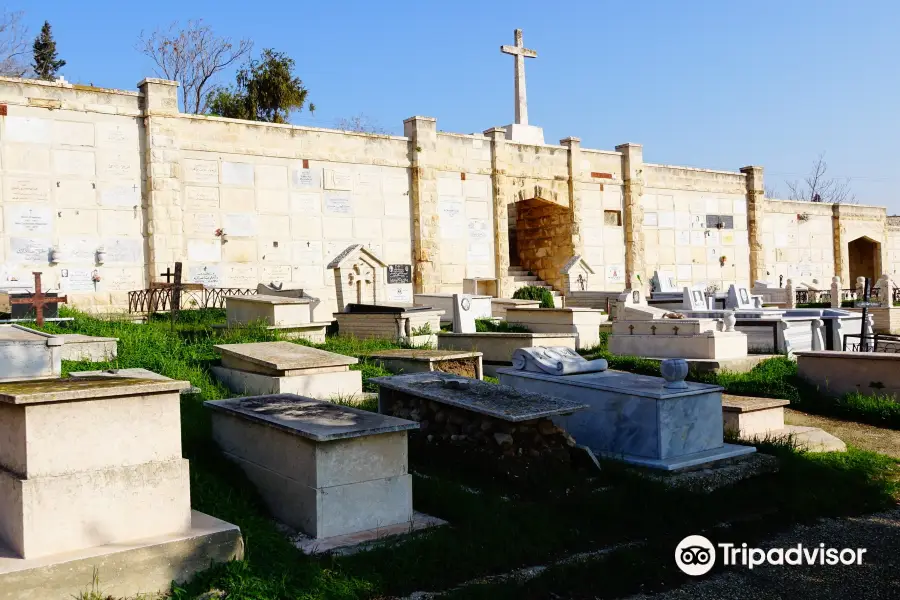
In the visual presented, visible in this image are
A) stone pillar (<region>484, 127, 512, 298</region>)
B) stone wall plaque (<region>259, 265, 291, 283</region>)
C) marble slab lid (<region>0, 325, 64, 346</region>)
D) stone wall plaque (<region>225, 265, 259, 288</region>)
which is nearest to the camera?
marble slab lid (<region>0, 325, 64, 346</region>)

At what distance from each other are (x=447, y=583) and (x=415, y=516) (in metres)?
0.85

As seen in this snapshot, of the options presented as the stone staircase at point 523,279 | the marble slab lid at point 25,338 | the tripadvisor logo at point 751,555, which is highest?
the stone staircase at point 523,279

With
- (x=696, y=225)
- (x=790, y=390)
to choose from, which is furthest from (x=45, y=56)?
(x=790, y=390)

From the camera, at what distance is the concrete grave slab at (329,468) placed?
4.50m

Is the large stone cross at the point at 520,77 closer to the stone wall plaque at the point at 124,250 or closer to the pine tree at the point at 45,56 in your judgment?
the stone wall plaque at the point at 124,250

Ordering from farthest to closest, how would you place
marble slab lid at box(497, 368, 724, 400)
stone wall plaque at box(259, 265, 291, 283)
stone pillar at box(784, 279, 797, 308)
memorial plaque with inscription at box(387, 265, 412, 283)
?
stone pillar at box(784, 279, 797, 308), memorial plaque with inscription at box(387, 265, 412, 283), stone wall plaque at box(259, 265, 291, 283), marble slab lid at box(497, 368, 724, 400)

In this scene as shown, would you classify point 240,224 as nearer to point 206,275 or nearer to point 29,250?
point 206,275

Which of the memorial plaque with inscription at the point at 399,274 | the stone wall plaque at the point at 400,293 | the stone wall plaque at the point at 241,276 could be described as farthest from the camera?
the memorial plaque with inscription at the point at 399,274

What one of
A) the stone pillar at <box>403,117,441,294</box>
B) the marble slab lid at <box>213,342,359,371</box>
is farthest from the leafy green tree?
the marble slab lid at <box>213,342,359,371</box>

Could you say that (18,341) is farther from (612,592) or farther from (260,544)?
(612,592)

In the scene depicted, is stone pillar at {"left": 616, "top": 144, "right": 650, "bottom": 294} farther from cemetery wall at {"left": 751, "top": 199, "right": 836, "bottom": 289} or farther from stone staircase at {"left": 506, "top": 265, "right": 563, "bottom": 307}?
cemetery wall at {"left": 751, "top": 199, "right": 836, "bottom": 289}

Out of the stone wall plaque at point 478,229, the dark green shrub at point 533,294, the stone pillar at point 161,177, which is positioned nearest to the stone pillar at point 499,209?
the stone wall plaque at point 478,229

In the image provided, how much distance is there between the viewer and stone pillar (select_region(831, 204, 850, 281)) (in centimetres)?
3109

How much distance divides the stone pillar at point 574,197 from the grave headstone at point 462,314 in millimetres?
10511
